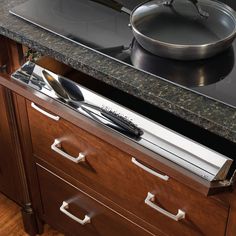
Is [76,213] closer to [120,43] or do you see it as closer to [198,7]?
[120,43]

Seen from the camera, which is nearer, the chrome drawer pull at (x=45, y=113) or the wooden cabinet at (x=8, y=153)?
the chrome drawer pull at (x=45, y=113)

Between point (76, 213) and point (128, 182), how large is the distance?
312mm

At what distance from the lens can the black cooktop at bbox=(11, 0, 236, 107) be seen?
0.97m

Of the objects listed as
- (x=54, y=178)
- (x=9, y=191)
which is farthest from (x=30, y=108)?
(x=9, y=191)

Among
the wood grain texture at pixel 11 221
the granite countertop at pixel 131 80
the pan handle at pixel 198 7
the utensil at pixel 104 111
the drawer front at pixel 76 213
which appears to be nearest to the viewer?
the granite countertop at pixel 131 80

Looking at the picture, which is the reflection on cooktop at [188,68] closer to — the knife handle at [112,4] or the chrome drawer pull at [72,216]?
the knife handle at [112,4]

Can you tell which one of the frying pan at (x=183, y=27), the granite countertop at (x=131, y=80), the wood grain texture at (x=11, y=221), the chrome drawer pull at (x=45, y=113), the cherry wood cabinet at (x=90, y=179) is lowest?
the wood grain texture at (x=11, y=221)

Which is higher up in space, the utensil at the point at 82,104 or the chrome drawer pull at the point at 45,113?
the utensil at the point at 82,104

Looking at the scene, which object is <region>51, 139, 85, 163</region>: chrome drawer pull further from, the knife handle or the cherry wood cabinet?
the knife handle

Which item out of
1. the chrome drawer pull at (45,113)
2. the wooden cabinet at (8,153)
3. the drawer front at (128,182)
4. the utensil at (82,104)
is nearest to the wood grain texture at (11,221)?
the wooden cabinet at (8,153)

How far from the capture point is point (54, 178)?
1347 millimetres

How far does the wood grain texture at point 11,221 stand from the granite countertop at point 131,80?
790 millimetres

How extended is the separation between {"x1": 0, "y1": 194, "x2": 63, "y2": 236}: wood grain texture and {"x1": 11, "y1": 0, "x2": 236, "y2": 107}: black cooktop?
806mm

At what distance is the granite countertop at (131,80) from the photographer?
0.90 m
